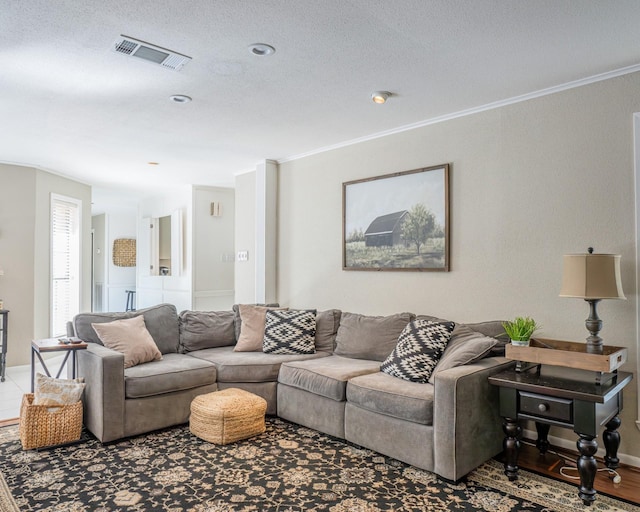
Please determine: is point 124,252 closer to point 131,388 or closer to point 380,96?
point 131,388

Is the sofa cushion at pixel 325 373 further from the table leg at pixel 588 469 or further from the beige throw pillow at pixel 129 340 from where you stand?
the table leg at pixel 588 469

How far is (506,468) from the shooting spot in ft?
9.16

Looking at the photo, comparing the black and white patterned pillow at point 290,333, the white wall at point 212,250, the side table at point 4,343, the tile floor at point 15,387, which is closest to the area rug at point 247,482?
the tile floor at point 15,387

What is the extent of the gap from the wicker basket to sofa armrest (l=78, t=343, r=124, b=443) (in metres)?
0.13

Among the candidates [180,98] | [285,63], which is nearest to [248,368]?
[180,98]

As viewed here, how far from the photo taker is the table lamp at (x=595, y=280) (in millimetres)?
2719

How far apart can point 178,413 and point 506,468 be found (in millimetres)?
2381

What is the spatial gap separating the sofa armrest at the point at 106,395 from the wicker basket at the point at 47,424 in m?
0.13

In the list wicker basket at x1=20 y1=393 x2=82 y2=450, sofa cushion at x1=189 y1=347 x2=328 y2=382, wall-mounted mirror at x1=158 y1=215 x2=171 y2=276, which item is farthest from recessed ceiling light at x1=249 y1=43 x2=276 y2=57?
wall-mounted mirror at x1=158 y1=215 x2=171 y2=276

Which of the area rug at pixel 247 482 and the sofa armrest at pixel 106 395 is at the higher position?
the sofa armrest at pixel 106 395

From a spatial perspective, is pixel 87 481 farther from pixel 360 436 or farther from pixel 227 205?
pixel 227 205

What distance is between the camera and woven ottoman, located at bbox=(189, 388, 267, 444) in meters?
3.32

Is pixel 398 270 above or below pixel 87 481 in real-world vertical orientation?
above

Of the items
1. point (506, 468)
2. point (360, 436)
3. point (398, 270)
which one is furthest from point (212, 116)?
point (506, 468)
